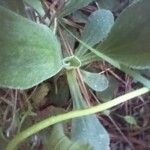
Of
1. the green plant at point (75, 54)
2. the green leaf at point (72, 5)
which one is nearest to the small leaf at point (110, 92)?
the green plant at point (75, 54)

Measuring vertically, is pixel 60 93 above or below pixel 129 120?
above

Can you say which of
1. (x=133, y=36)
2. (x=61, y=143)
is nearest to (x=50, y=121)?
(x=61, y=143)

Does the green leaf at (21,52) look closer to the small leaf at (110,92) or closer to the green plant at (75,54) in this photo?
the green plant at (75,54)

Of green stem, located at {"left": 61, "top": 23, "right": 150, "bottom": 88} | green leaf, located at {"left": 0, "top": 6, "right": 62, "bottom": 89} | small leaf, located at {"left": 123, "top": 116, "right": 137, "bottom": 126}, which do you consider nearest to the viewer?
green leaf, located at {"left": 0, "top": 6, "right": 62, "bottom": 89}

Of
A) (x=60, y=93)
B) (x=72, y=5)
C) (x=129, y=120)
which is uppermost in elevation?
(x=72, y=5)

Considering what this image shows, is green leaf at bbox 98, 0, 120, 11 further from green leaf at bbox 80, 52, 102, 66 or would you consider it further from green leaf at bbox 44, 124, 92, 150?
green leaf at bbox 44, 124, 92, 150

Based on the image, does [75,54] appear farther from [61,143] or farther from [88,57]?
[61,143]

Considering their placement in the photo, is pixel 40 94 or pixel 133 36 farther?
pixel 40 94

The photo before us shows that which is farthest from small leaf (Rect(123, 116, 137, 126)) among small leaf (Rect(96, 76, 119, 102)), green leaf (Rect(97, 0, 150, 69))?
green leaf (Rect(97, 0, 150, 69))
